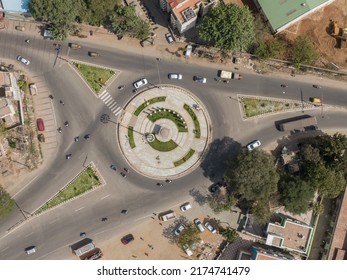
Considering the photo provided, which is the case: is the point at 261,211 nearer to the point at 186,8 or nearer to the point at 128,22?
the point at 186,8

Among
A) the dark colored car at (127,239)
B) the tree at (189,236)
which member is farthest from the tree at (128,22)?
the dark colored car at (127,239)

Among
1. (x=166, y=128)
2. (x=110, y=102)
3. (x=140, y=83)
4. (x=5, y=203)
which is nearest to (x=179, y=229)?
(x=166, y=128)

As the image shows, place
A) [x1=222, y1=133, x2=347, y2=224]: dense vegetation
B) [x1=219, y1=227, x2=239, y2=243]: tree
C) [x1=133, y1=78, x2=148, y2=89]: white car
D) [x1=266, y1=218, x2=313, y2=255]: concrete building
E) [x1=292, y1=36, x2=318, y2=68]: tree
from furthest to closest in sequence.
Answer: [x1=133, y1=78, x2=148, y2=89]: white car, [x1=219, y1=227, x2=239, y2=243]: tree, [x1=266, y1=218, x2=313, y2=255]: concrete building, [x1=292, y1=36, x2=318, y2=68]: tree, [x1=222, y1=133, x2=347, y2=224]: dense vegetation

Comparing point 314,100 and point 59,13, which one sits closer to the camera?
point 59,13

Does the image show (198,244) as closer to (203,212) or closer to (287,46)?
(203,212)

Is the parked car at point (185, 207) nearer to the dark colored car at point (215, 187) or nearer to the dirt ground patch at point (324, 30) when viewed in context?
the dark colored car at point (215, 187)

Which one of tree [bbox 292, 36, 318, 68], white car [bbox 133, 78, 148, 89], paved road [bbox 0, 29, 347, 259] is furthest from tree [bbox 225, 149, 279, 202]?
white car [bbox 133, 78, 148, 89]

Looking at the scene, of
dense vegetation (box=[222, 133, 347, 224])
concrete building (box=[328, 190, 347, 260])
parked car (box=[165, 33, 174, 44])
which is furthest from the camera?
parked car (box=[165, 33, 174, 44])

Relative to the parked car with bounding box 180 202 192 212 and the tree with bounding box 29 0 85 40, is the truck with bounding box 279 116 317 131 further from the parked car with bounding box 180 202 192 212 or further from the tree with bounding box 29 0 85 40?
the tree with bounding box 29 0 85 40
